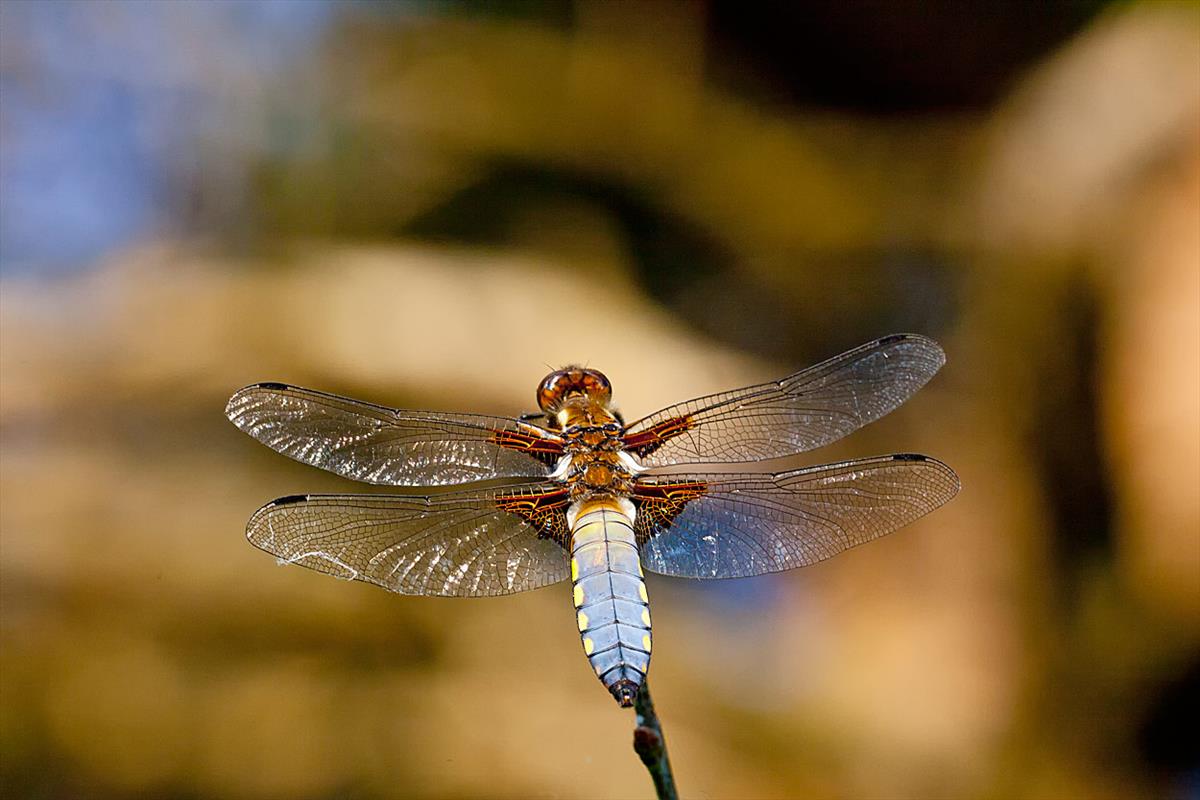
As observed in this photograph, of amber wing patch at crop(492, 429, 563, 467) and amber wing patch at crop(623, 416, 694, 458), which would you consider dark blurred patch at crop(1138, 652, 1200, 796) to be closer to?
amber wing patch at crop(623, 416, 694, 458)

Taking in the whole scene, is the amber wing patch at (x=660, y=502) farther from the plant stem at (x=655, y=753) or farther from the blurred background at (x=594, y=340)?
the blurred background at (x=594, y=340)

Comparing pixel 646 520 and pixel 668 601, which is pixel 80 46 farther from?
pixel 646 520

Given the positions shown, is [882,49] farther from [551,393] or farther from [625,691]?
[625,691]

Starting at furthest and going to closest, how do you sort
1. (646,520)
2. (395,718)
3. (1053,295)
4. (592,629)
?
(1053,295) < (395,718) < (646,520) < (592,629)

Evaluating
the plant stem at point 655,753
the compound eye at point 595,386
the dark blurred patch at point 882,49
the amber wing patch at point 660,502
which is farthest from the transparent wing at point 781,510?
the dark blurred patch at point 882,49

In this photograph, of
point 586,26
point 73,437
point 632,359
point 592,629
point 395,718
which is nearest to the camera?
point 592,629

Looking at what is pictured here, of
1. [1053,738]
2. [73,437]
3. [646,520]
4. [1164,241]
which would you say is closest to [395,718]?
[73,437]

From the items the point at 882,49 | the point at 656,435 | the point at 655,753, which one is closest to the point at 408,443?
the point at 656,435

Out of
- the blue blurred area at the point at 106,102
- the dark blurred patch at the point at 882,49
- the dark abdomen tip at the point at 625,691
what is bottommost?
the dark abdomen tip at the point at 625,691
